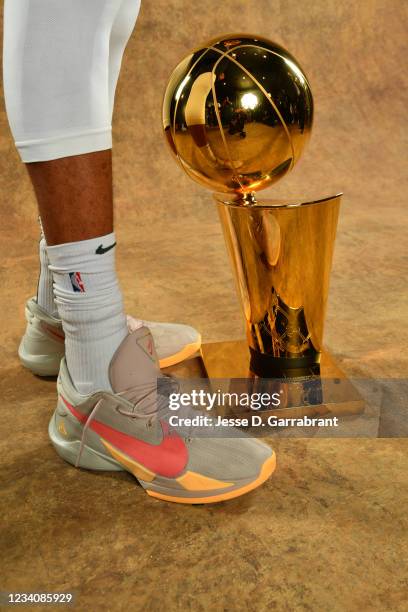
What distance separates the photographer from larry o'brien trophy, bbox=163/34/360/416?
3.26 ft

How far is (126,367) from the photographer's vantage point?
0.91 metres

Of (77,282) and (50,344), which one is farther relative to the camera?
(50,344)

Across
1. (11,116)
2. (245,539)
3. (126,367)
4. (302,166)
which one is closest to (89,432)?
(126,367)

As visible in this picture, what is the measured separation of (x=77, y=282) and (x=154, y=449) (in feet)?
0.75

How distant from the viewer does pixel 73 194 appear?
2.80 feet

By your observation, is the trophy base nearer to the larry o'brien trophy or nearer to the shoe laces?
the larry o'brien trophy

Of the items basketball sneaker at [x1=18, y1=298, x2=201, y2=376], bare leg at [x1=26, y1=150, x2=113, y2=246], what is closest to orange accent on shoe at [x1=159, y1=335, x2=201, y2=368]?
basketball sneaker at [x1=18, y1=298, x2=201, y2=376]

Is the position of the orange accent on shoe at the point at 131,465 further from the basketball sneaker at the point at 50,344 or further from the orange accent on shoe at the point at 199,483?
the basketball sneaker at the point at 50,344

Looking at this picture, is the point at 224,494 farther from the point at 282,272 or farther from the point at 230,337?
the point at 230,337

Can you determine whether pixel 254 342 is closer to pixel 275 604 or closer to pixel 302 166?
pixel 275 604

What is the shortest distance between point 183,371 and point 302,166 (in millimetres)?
1281

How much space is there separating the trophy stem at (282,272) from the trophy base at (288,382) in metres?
0.02

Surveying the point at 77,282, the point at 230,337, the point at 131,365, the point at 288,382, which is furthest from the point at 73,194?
the point at 230,337

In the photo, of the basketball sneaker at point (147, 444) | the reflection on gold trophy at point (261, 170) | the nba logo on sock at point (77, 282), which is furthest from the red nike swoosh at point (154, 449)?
the reflection on gold trophy at point (261, 170)
